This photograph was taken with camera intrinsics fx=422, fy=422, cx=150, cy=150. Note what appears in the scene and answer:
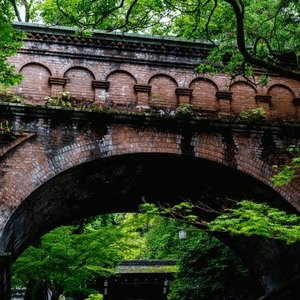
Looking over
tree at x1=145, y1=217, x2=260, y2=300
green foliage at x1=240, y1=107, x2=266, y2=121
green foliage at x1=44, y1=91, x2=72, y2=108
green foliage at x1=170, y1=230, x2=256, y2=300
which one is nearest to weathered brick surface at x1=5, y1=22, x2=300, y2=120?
green foliage at x1=44, y1=91, x2=72, y2=108

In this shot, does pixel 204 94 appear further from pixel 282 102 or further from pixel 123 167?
pixel 123 167

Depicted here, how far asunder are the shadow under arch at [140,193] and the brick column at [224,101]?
1.62 metres

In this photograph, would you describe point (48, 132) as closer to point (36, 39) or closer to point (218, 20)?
point (36, 39)

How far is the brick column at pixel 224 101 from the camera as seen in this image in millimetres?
10367

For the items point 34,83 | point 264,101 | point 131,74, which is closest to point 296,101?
point 264,101

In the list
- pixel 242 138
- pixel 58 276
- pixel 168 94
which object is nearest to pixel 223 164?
pixel 242 138

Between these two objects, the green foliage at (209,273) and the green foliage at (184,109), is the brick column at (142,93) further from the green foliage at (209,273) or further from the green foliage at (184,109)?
the green foliage at (209,273)

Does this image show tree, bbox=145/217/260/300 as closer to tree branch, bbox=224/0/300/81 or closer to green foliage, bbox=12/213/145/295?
green foliage, bbox=12/213/145/295

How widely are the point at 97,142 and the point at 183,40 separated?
142 inches

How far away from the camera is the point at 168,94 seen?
10266 millimetres

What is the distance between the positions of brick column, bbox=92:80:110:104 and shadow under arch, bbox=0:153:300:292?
1.59 metres

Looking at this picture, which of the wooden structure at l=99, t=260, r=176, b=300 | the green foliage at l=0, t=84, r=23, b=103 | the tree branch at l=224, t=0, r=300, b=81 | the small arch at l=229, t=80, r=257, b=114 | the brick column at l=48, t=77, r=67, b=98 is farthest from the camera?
the wooden structure at l=99, t=260, r=176, b=300

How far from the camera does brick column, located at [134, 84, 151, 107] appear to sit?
10055 millimetres

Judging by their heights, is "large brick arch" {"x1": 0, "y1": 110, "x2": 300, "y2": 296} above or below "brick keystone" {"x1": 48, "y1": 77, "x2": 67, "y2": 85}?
below
